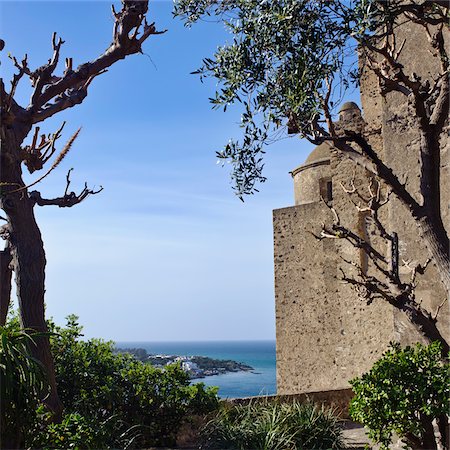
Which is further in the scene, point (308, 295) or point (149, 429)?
point (308, 295)

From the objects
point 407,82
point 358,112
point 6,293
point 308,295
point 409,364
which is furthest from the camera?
point 308,295

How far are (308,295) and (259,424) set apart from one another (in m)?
9.42

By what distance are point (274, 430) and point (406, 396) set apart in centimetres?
276

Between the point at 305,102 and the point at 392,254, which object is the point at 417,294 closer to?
the point at 392,254

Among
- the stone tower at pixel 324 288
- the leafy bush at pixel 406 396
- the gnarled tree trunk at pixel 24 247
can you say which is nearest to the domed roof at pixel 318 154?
the stone tower at pixel 324 288

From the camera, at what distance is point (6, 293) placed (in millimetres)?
7160

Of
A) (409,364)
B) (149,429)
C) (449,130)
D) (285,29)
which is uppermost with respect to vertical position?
(285,29)

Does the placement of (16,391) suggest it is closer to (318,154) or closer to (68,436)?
(68,436)

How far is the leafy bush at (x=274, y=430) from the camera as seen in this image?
711cm

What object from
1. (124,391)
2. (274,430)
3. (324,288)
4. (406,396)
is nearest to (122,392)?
(124,391)

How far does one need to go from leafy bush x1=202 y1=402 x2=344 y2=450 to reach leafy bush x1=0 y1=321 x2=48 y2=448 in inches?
116

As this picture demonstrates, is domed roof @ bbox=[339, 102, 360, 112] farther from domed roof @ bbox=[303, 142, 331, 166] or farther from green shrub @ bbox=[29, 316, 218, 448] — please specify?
green shrub @ bbox=[29, 316, 218, 448]

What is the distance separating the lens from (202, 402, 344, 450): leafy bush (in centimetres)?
711

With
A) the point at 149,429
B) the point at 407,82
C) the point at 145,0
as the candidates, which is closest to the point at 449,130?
the point at 407,82
